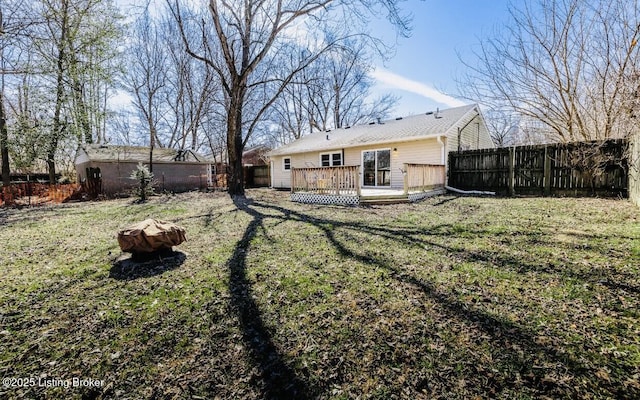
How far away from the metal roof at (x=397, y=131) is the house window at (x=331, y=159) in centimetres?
45

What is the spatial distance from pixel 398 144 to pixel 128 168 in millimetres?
14684

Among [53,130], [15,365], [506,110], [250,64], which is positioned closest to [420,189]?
[506,110]

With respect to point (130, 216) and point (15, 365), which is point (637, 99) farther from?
point (130, 216)

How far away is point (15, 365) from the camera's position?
6.81 feet

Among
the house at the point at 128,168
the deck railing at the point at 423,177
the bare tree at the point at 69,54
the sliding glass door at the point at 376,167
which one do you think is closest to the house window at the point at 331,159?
the sliding glass door at the point at 376,167

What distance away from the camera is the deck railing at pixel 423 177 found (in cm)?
964

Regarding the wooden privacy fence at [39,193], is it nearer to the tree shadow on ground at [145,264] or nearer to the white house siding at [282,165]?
the white house siding at [282,165]

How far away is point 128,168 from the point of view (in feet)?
53.0

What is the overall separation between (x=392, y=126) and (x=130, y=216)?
40.1 feet

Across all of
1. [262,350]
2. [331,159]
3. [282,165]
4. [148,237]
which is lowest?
[262,350]

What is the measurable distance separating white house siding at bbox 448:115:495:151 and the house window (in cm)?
543

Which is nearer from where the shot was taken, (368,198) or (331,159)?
(368,198)

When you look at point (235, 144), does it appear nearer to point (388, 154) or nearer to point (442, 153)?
point (388, 154)

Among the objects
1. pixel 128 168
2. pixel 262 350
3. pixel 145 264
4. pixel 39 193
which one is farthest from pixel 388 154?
pixel 39 193
